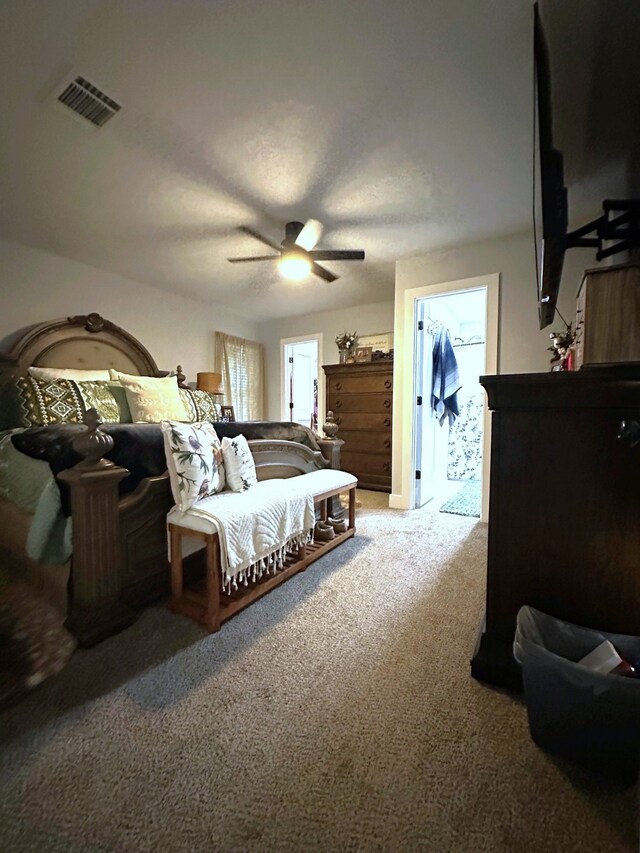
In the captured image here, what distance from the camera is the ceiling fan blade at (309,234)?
8.11ft

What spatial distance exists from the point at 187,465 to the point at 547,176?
1.80 meters

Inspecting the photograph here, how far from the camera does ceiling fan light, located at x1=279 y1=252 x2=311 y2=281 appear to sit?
2.68 m

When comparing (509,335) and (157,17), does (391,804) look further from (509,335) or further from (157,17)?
(509,335)

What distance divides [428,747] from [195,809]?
0.61 metres

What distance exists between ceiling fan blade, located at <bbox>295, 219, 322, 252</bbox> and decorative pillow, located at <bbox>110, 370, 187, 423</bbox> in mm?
1699

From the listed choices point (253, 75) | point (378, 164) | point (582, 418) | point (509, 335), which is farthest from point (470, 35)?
point (509, 335)

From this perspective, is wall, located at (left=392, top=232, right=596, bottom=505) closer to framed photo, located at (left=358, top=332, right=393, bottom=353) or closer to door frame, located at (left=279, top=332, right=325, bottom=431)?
framed photo, located at (left=358, top=332, right=393, bottom=353)

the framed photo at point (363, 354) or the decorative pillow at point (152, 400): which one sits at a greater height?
the framed photo at point (363, 354)

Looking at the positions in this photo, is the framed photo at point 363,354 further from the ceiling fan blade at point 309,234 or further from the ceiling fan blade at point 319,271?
the ceiling fan blade at point 309,234

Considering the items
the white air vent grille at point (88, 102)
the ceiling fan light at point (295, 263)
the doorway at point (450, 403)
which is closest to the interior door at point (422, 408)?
the doorway at point (450, 403)

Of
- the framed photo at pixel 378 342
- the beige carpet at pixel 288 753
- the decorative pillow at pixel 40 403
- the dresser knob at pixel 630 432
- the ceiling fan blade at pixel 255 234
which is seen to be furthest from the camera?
the framed photo at pixel 378 342

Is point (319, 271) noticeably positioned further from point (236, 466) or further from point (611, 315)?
point (611, 315)

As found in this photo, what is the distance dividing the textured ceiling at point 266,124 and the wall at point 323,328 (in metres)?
1.51

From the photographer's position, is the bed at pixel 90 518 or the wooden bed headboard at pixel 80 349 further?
the wooden bed headboard at pixel 80 349
